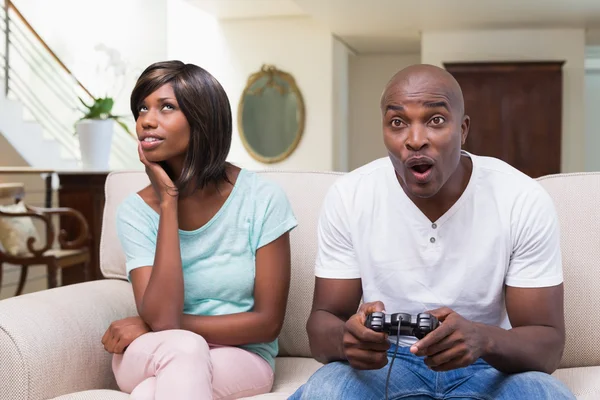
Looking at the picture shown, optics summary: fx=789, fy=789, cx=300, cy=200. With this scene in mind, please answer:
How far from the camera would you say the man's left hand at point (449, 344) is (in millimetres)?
1275

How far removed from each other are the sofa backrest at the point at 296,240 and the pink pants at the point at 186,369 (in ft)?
0.91

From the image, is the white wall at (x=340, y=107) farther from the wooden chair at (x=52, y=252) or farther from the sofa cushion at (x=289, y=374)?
the sofa cushion at (x=289, y=374)

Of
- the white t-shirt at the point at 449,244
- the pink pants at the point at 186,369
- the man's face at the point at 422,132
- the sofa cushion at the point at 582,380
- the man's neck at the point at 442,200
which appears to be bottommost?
the sofa cushion at the point at 582,380

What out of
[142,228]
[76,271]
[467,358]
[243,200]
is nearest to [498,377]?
[467,358]

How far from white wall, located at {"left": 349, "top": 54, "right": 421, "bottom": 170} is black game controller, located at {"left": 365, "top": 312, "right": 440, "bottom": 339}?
33.8 ft

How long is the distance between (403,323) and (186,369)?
49 cm

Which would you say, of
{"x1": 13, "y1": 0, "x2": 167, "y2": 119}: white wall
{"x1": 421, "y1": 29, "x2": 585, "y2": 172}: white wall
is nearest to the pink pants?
{"x1": 421, "y1": 29, "x2": 585, "y2": 172}: white wall

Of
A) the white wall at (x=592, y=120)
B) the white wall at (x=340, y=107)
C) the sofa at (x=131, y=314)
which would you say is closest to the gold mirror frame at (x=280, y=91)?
Answer: the white wall at (x=340, y=107)

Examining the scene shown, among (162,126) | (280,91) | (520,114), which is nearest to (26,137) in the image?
(280,91)

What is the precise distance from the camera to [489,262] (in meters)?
1.57

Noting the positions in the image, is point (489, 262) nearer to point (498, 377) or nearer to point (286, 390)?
point (498, 377)

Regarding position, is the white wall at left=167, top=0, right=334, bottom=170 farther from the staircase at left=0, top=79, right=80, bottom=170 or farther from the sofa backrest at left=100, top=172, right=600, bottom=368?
the sofa backrest at left=100, top=172, right=600, bottom=368

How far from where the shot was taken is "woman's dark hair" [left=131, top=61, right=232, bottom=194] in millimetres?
1834

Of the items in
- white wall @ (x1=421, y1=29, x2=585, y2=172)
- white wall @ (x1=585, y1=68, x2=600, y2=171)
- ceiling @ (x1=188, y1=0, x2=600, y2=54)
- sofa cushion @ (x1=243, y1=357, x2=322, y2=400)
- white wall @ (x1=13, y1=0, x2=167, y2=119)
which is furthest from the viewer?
white wall @ (x1=585, y1=68, x2=600, y2=171)
